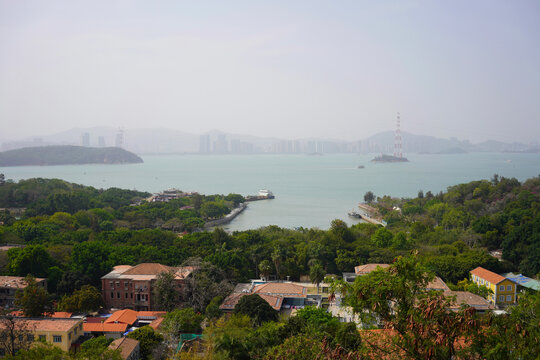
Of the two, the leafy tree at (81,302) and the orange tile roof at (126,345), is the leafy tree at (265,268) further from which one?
the orange tile roof at (126,345)

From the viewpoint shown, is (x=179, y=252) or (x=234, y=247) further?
(x=234, y=247)

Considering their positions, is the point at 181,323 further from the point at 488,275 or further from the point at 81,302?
the point at 488,275

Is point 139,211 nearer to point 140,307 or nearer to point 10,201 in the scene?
point 10,201

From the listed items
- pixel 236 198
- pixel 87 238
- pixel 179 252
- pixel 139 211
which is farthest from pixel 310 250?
pixel 236 198

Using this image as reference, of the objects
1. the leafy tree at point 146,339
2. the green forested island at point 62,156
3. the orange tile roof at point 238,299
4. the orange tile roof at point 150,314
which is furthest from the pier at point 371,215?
the green forested island at point 62,156

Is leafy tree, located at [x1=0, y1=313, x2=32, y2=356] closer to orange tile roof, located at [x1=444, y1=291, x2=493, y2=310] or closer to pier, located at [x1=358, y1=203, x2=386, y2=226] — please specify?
orange tile roof, located at [x1=444, y1=291, x2=493, y2=310]

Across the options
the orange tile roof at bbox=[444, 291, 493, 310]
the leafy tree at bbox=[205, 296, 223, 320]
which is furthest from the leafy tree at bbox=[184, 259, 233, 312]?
the orange tile roof at bbox=[444, 291, 493, 310]
